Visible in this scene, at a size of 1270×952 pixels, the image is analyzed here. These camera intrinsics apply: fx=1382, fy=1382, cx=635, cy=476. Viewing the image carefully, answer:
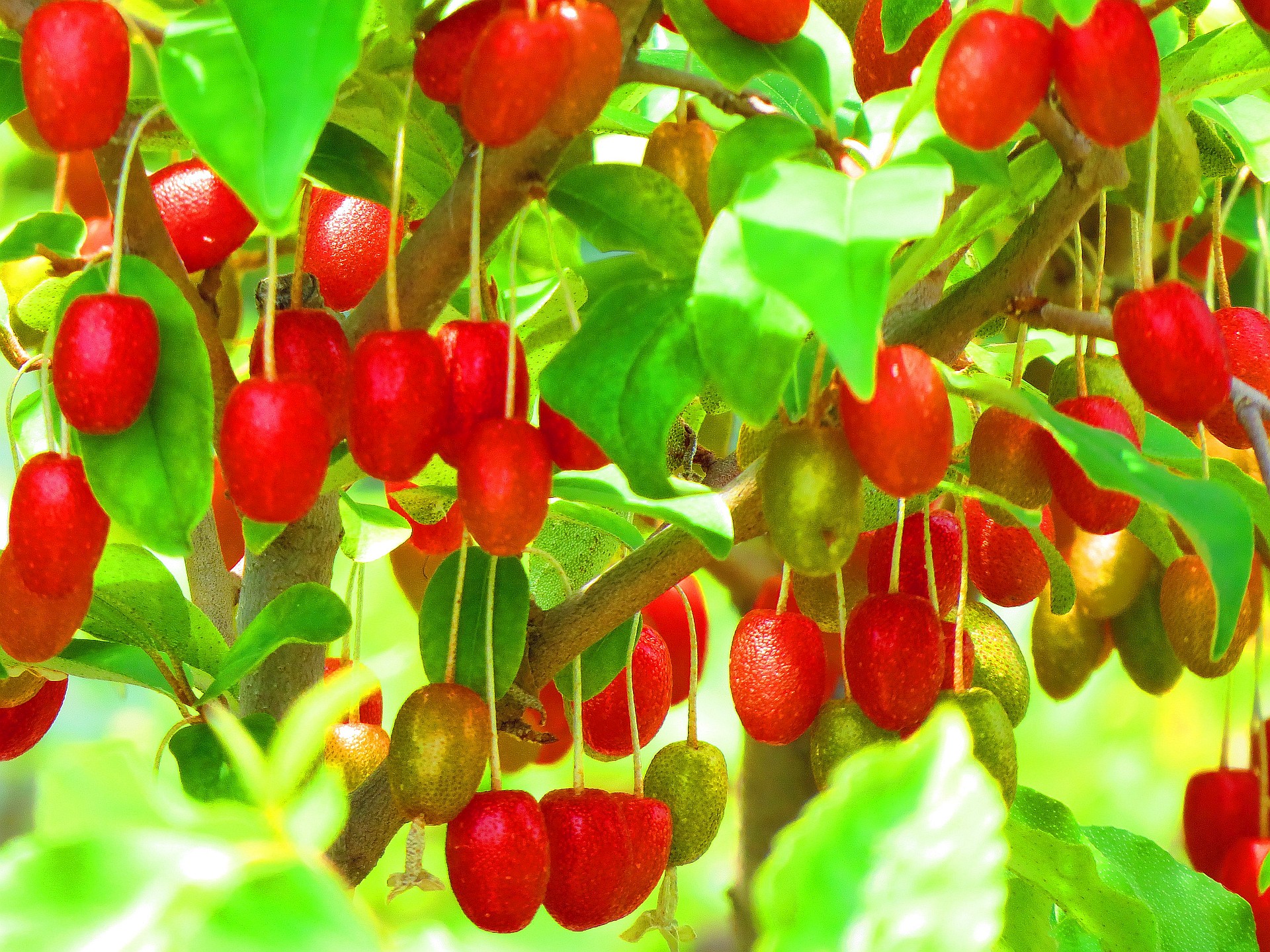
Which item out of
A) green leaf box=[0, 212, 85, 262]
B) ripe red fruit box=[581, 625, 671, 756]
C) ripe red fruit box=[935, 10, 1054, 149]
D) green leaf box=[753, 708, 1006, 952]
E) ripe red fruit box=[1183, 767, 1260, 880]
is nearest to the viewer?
green leaf box=[753, 708, 1006, 952]

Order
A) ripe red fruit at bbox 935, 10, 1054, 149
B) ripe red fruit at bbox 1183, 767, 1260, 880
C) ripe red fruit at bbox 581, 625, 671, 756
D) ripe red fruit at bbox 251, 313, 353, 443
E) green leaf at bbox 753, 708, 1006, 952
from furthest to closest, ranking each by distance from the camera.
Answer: ripe red fruit at bbox 1183, 767, 1260, 880 < ripe red fruit at bbox 581, 625, 671, 756 < ripe red fruit at bbox 251, 313, 353, 443 < ripe red fruit at bbox 935, 10, 1054, 149 < green leaf at bbox 753, 708, 1006, 952

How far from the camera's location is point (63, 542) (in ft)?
1.54

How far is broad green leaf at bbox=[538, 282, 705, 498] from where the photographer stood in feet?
1.43

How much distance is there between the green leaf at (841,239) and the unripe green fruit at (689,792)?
36cm

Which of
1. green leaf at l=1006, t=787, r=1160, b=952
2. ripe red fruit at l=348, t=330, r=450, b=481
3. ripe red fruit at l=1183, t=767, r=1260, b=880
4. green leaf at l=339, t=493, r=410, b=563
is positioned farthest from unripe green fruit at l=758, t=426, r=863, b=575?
ripe red fruit at l=1183, t=767, r=1260, b=880

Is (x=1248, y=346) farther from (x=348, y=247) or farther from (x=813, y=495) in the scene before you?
(x=348, y=247)

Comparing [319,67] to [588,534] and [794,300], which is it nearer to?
[794,300]

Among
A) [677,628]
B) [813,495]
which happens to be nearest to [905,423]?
[813,495]

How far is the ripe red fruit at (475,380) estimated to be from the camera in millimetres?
477

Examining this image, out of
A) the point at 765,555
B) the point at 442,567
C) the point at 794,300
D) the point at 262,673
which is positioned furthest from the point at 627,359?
the point at 765,555

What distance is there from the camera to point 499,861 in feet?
1.75

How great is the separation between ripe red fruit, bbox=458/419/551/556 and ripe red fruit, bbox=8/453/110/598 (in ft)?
0.43

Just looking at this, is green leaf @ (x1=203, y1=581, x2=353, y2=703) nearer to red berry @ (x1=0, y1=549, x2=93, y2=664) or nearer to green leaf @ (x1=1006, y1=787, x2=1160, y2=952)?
red berry @ (x1=0, y1=549, x2=93, y2=664)

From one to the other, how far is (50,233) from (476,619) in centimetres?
27
